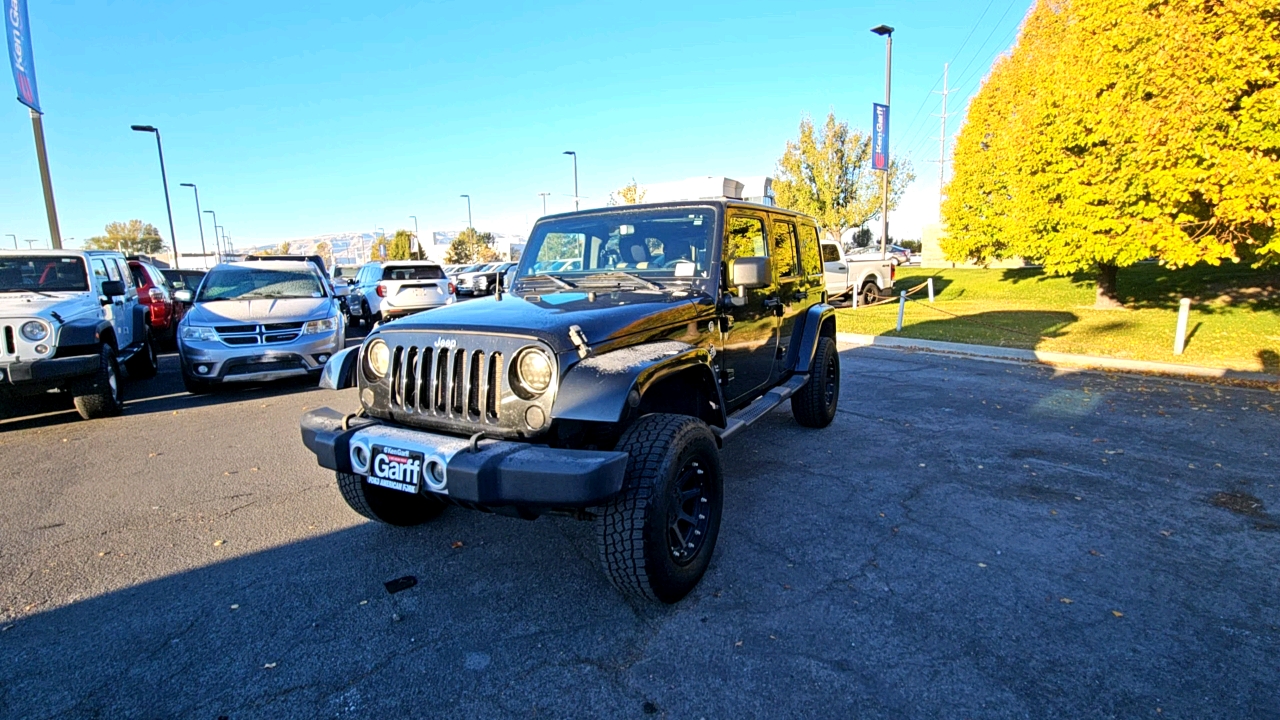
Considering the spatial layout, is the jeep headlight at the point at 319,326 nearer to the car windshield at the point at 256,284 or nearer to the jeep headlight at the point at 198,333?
the car windshield at the point at 256,284

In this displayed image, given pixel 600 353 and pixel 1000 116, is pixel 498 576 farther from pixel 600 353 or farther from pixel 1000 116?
pixel 1000 116

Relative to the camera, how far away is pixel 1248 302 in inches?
535

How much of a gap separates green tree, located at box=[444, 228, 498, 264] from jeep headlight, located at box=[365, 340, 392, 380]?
Answer: 53898 mm

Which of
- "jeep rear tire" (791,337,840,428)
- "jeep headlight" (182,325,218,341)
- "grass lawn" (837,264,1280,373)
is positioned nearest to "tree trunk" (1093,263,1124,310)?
"grass lawn" (837,264,1280,373)

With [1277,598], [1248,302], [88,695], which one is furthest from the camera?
[1248,302]

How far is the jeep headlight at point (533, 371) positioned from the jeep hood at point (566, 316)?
0.25ft

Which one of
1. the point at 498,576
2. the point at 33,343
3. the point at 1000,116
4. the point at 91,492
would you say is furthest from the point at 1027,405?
the point at 1000,116

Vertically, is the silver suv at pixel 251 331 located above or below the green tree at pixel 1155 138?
below

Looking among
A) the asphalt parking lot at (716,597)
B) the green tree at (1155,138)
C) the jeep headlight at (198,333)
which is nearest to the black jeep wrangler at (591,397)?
the asphalt parking lot at (716,597)

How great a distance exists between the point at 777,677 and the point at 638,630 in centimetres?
63

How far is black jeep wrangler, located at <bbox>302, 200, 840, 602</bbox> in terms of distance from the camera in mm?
2518

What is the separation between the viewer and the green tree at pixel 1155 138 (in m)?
7.84

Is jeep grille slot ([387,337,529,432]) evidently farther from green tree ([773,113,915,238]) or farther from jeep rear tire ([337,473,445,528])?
green tree ([773,113,915,238])

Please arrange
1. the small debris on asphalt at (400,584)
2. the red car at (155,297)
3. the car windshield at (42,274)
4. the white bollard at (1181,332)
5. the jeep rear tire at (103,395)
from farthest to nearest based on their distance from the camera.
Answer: the red car at (155,297) → the white bollard at (1181,332) → the car windshield at (42,274) → the jeep rear tire at (103,395) → the small debris on asphalt at (400,584)
